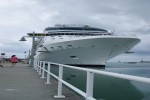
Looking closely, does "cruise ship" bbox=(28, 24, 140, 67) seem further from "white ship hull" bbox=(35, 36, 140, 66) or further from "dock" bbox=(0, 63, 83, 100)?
"dock" bbox=(0, 63, 83, 100)

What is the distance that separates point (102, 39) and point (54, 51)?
27.8 ft

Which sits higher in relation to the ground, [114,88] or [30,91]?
[30,91]

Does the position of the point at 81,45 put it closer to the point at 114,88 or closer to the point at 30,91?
the point at 114,88

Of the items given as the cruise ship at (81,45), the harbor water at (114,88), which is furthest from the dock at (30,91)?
the cruise ship at (81,45)

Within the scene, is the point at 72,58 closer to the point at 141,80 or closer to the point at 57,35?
the point at 57,35

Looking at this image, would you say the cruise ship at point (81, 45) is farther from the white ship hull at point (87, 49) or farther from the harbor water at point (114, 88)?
the harbor water at point (114, 88)

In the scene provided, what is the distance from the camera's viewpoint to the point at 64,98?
7941mm

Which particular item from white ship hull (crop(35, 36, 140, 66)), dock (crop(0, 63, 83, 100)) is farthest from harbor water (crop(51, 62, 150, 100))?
white ship hull (crop(35, 36, 140, 66))

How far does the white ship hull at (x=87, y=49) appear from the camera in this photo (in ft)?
126

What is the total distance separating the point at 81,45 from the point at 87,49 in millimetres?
1179

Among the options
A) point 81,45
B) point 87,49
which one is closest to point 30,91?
point 81,45

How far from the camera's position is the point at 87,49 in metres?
39.9

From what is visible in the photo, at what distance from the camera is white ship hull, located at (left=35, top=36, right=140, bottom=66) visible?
38.5 m

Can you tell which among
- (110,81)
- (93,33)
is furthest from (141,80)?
(93,33)
